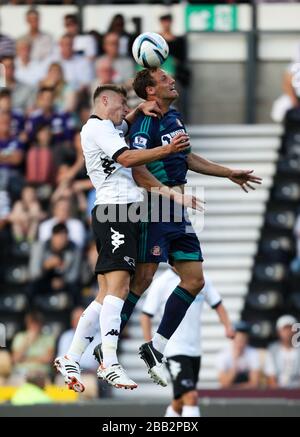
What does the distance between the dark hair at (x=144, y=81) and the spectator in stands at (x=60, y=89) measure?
28.0 ft

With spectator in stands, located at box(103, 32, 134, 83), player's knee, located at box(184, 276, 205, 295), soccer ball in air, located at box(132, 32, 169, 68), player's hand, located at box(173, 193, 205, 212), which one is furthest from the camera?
spectator in stands, located at box(103, 32, 134, 83)

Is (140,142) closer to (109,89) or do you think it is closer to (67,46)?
(109,89)

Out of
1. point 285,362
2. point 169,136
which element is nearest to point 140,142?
point 169,136

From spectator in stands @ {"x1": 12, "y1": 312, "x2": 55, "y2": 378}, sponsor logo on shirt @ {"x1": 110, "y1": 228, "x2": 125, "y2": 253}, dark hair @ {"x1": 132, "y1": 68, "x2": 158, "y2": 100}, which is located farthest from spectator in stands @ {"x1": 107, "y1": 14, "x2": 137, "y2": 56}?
sponsor logo on shirt @ {"x1": 110, "y1": 228, "x2": 125, "y2": 253}

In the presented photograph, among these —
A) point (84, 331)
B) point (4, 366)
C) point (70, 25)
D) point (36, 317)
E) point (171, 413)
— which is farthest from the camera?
point (70, 25)

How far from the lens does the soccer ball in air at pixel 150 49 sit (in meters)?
12.6

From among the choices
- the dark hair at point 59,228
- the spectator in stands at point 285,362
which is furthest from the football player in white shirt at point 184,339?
the dark hair at point 59,228

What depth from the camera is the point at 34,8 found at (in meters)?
22.3

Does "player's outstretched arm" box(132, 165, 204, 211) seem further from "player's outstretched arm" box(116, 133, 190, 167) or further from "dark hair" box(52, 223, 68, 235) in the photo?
"dark hair" box(52, 223, 68, 235)

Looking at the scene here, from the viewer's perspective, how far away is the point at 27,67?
71.9ft

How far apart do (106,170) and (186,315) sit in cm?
412

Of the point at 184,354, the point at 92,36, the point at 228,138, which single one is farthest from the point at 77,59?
the point at 184,354

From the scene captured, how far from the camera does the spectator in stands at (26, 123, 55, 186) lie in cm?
2112

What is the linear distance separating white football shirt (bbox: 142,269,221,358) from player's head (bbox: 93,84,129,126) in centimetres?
401
